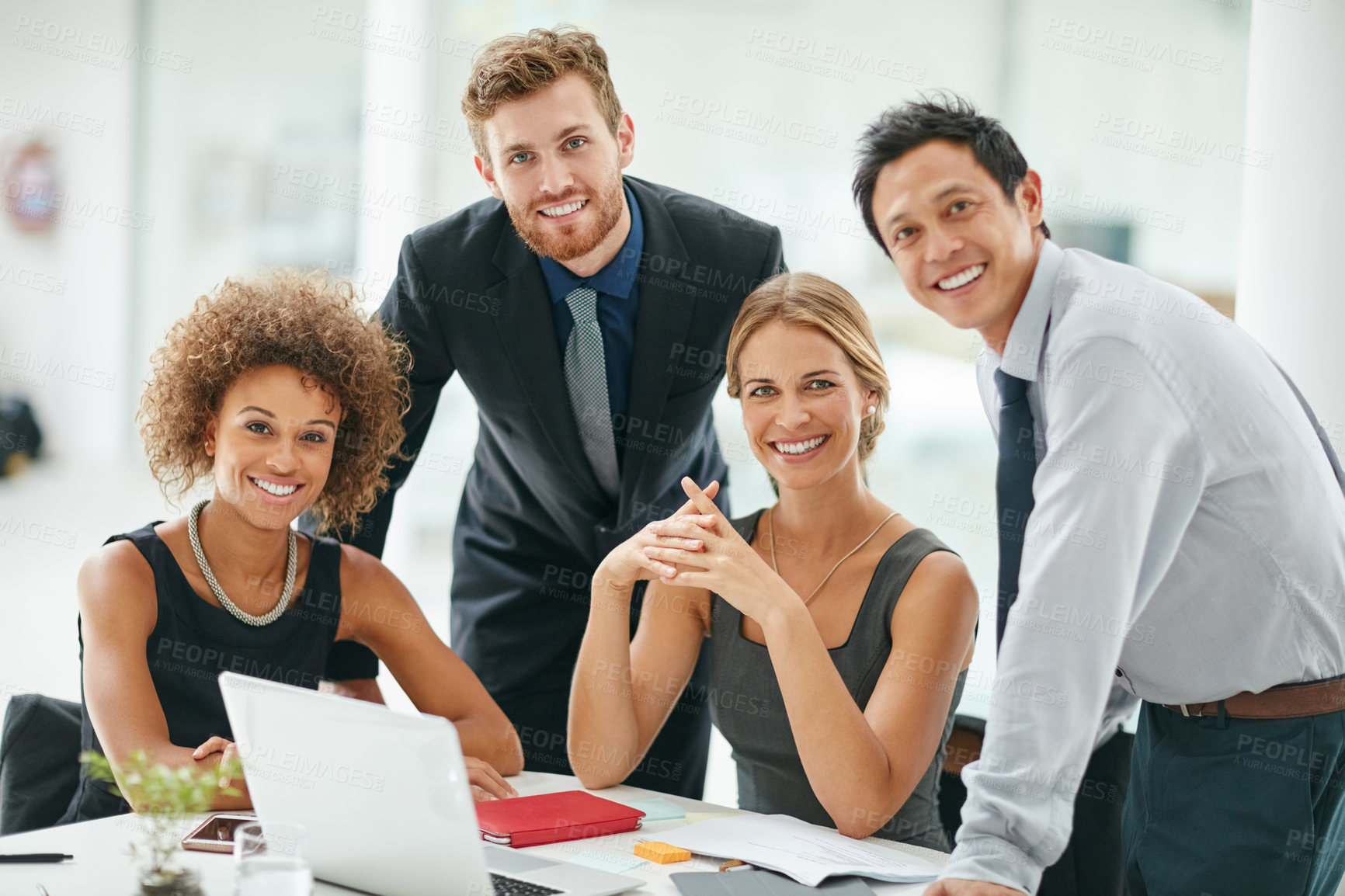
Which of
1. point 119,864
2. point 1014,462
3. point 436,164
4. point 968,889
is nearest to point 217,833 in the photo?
point 119,864

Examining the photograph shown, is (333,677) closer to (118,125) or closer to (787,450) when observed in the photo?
(787,450)

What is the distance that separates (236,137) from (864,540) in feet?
12.8

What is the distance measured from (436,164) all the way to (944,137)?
3408mm

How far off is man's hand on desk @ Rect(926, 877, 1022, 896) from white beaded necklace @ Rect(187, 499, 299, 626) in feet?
3.79

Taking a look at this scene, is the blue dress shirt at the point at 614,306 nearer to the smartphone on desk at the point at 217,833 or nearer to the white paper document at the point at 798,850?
the white paper document at the point at 798,850

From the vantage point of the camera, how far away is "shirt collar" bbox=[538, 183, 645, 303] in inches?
86.6

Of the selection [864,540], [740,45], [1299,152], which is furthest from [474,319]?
[740,45]

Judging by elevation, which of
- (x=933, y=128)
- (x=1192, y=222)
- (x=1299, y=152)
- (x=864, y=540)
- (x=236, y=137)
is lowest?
(x=864, y=540)

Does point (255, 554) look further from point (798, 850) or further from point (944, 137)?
point (944, 137)

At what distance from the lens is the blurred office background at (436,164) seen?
398 cm

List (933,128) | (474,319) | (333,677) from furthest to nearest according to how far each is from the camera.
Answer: (474,319)
(333,677)
(933,128)

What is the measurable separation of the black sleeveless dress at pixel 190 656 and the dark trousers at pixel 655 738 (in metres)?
0.62

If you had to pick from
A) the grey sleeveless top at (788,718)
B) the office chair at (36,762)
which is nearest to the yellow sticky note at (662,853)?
the grey sleeveless top at (788,718)

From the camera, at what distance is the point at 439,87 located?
4566mm
